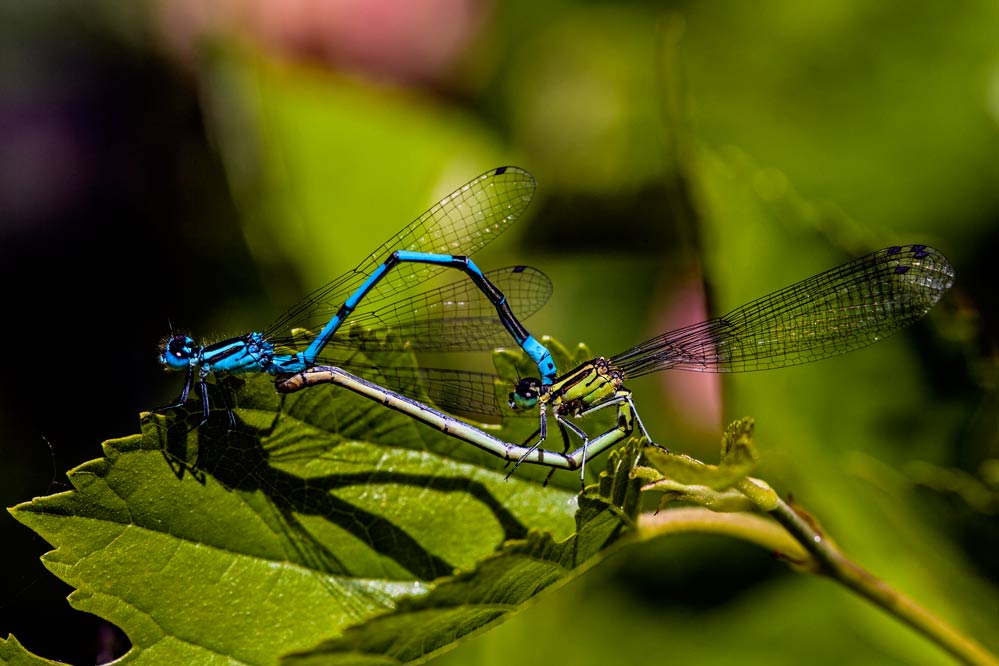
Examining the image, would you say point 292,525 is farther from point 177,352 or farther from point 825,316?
point 825,316

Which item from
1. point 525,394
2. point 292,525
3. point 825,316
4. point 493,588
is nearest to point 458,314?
point 525,394

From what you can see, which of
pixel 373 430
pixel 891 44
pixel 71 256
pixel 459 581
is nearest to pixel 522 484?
pixel 373 430

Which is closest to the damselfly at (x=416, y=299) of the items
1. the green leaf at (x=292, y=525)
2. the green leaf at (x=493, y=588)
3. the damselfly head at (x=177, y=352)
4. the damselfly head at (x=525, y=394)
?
the damselfly head at (x=177, y=352)

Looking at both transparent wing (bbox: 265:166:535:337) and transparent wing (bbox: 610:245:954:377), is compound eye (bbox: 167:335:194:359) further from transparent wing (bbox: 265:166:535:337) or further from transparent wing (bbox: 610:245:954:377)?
transparent wing (bbox: 610:245:954:377)

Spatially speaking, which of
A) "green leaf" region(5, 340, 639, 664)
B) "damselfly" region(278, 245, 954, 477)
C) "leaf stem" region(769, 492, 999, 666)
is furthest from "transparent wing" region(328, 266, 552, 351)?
"leaf stem" region(769, 492, 999, 666)

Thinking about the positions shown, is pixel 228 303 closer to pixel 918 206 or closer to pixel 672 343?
pixel 672 343

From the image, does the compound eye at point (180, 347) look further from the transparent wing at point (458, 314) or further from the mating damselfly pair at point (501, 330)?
the transparent wing at point (458, 314)
